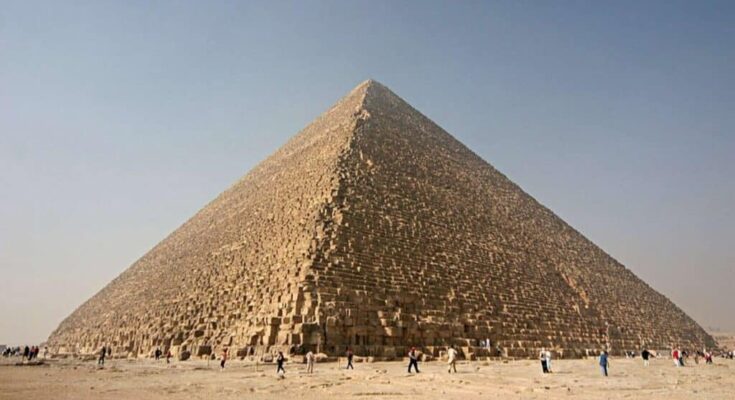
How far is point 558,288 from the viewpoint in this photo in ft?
74.0

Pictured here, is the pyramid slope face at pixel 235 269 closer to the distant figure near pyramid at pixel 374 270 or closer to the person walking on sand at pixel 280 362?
the distant figure near pyramid at pixel 374 270

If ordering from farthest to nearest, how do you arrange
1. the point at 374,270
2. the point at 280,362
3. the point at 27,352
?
the point at 27,352 < the point at 374,270 < the point at 280,362

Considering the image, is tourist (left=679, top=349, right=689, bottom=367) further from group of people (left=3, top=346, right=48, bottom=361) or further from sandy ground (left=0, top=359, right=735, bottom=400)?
group of people (left=3, top=346, right=48, bottom=361)

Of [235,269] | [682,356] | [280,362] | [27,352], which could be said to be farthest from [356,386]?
[682,356]

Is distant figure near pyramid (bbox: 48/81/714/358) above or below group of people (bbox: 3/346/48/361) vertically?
above

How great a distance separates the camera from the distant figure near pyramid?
14.3 m

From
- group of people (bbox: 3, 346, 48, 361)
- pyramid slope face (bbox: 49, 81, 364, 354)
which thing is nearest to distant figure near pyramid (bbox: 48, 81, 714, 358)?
pyramid slope face (bbox: 49, 81, 364, 354)

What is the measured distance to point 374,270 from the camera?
15484 millimetres

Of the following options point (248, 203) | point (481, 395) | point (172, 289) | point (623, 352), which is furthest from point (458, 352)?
point (248, 203)

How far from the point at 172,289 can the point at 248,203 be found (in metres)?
6.00

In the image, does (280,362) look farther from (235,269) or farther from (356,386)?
(235,269)

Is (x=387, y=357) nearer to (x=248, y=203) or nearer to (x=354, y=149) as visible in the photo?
(x=354, y=149)

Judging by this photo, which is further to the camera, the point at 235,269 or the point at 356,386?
the point at 235,269

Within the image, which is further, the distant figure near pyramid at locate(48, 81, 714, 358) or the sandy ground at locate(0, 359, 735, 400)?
the distant figure near pyramid at locate(48, 81, 714, 358)
